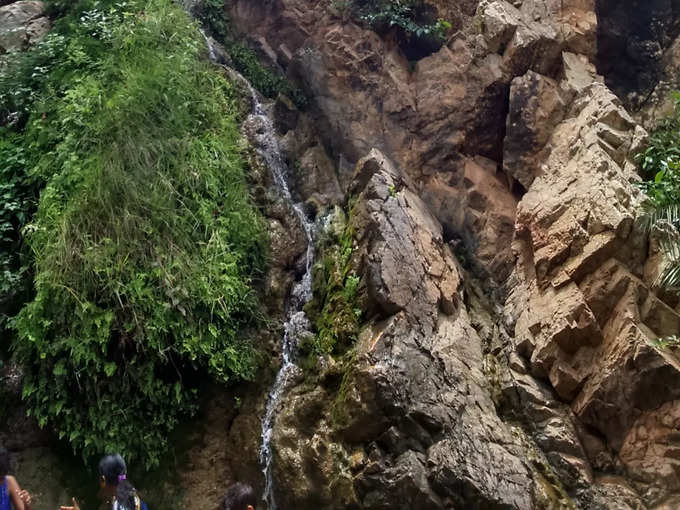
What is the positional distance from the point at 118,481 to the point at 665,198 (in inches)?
238

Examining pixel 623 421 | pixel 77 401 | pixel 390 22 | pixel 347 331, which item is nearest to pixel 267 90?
pixel 390 22

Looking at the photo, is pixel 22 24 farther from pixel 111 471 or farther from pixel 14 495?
pixel 111 471

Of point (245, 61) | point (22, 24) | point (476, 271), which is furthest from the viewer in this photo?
point (245, 61)

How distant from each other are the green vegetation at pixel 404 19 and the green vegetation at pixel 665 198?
13.7 ft

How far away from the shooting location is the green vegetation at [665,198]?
19.7 ft

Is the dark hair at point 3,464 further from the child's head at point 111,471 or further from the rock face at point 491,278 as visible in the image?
the rock face at point 491,278

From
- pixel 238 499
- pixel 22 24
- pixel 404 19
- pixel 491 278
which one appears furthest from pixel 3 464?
pixel 404 19

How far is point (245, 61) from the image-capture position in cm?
1012

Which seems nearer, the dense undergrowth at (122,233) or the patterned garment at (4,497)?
the patterned garment at (4,497)

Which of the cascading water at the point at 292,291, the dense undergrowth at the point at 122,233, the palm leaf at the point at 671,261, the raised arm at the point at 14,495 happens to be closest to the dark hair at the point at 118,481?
A: the raised arm at the point at 14,495

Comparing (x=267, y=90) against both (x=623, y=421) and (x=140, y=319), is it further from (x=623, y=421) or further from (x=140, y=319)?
(x=623, y=421)

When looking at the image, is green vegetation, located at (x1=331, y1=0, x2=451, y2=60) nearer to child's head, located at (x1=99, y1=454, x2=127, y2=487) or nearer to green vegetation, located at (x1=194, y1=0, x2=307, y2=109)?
green vegetation, located at (x1=194, y1=0, x2=307, y2=109)

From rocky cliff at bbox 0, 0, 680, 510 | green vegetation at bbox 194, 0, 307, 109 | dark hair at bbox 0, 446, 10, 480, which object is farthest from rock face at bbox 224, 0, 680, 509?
dark hair at bbox 0, 446, 10, 480

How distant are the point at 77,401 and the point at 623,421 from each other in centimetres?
573
